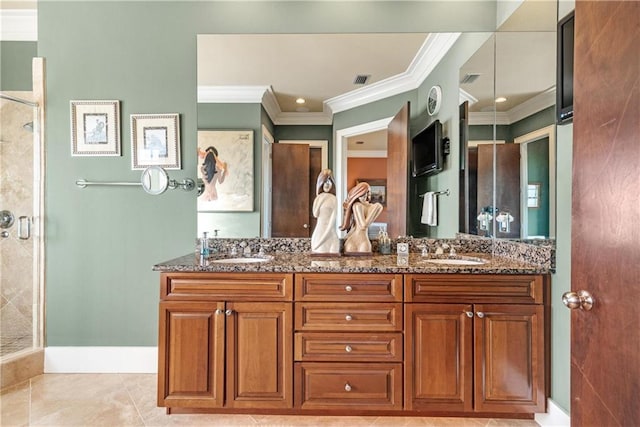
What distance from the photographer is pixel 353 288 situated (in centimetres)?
189

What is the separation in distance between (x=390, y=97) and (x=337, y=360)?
5.79 feet

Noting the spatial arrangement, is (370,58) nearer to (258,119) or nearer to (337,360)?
(258,119)

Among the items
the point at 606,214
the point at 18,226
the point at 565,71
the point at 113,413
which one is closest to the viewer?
the point at 606,214

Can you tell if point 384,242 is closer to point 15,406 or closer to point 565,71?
point 565,71

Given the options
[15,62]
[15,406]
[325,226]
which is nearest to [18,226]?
[15,406]

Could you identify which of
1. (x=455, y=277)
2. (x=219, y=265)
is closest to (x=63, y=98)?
(x=219, y=265)

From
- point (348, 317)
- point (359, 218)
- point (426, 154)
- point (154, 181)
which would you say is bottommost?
point (348, 317)

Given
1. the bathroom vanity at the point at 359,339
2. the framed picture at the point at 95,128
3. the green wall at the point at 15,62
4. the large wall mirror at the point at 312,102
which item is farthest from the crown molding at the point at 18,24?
the bathroom vanity at the point at 359,339

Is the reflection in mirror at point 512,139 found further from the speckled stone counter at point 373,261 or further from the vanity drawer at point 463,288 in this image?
the vanity drawer at point 463,288

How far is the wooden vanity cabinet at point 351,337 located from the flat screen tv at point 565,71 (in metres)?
1.16

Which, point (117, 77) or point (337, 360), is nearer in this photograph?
point (337, 360)

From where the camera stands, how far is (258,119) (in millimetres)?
2527

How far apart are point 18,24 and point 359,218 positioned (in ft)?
9.81

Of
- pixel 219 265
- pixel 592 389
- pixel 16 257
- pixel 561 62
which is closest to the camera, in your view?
pixel 592 389
